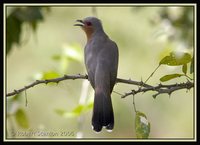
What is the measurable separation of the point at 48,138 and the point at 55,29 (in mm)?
6570

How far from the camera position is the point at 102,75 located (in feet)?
18.0

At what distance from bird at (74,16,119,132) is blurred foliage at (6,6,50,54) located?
0.73m

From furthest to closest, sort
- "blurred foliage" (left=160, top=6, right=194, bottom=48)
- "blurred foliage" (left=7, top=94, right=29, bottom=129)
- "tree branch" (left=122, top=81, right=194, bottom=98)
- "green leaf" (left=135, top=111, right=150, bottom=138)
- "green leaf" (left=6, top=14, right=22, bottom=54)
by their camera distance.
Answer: "blurred foliage" (left=160, top=6, right=194, bottom=48), "green leaf" (left=6, top=14, right=22, bottom=54), "blurred foliage" (left=7, top=94, right=29, bottom=129), "tree branch" (left=122, top=81, right=194, bottom=98), "green leaf" (left=135, top=111, right=150, bottom=138)

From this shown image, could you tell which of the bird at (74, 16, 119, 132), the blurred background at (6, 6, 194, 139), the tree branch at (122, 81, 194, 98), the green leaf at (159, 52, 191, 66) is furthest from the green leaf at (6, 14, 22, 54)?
the green leaf at (159, 52, 191, 66)

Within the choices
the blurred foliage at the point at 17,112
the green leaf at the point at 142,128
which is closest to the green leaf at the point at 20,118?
the blurred foliage at the point at 17,112

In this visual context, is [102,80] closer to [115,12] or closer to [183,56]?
[183,56]

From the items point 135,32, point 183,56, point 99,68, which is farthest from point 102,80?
point 135,32

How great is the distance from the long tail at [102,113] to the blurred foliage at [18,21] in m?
1.25

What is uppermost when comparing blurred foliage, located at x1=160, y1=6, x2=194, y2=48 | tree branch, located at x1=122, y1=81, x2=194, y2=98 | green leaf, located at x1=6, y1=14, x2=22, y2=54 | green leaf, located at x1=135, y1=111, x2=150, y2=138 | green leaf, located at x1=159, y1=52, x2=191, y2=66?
blurred foliage, located at x1=160, y1=6, x2=194, y2=48

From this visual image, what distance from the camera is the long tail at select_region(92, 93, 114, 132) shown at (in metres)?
5.11

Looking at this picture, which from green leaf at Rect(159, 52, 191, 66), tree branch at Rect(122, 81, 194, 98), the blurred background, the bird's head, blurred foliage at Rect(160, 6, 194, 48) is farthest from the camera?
the blurred background

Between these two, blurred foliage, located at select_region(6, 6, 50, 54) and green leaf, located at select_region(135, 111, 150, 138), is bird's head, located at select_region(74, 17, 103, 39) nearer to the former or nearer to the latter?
blurred foliage, located at select_region(6, 6, 50, 54)

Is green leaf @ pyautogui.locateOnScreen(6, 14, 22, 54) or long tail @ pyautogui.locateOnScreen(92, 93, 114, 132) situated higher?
green leaf @ pyautogui.locateOnScreen(6, 14, 22, 54)

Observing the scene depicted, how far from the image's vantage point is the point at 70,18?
12.0 m
